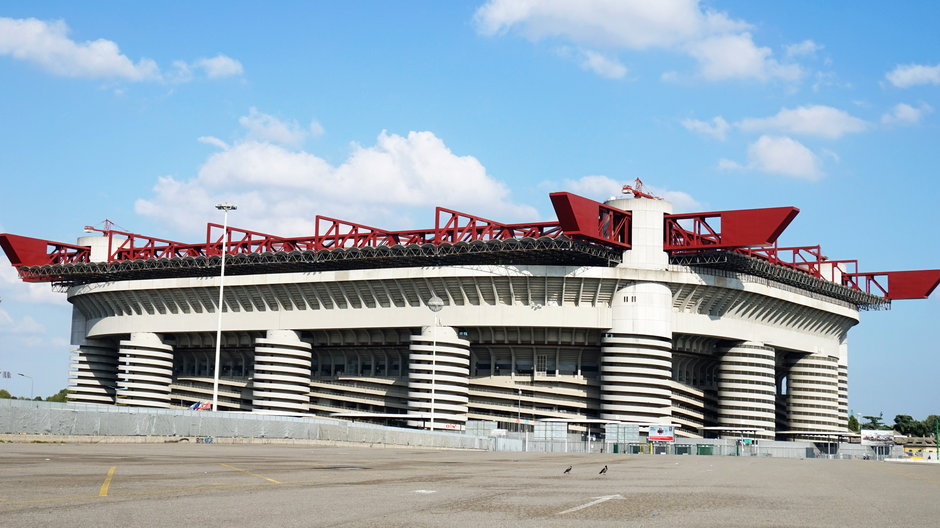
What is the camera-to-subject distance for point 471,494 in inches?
736

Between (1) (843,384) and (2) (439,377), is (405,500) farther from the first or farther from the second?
(1) (843,384)

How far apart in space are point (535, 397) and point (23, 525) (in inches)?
3667

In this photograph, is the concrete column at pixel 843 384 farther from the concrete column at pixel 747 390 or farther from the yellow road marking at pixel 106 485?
the yellow road marking at pixel 106 485

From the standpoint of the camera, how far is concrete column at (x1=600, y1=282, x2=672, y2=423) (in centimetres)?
9644


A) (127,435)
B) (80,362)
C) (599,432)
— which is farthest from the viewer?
(80,362)

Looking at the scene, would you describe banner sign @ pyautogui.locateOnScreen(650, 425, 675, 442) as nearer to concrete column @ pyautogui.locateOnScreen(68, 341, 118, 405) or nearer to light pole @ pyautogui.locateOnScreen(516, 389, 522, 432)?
light pole @ pyautogui.locateOnScreen(516, 389, 522, 432)

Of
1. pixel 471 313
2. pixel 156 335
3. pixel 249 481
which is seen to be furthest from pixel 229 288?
pixel 249 481

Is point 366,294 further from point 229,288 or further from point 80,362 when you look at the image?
point 80,362

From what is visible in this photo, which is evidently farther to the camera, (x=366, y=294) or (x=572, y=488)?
(x=366, y=294)

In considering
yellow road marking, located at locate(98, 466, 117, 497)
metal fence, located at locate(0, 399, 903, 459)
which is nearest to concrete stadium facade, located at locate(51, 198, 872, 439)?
metal fence, located at locate(0, 399, 903, 459)

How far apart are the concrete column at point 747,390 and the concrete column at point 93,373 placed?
74.8 meters

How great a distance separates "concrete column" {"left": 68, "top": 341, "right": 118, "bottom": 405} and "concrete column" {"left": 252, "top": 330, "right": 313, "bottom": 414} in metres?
28.4

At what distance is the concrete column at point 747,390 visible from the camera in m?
105

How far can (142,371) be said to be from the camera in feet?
394
